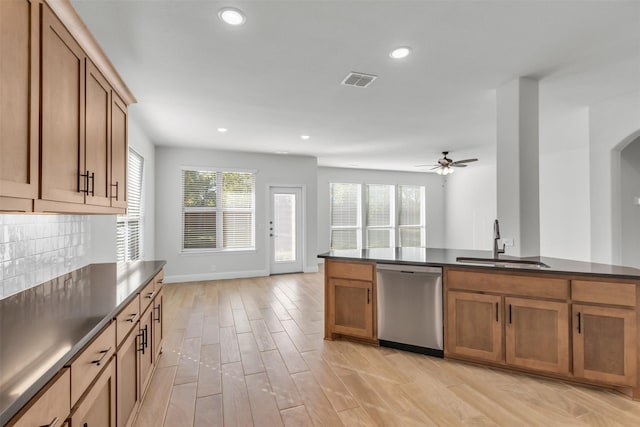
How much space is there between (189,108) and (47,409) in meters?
3.61

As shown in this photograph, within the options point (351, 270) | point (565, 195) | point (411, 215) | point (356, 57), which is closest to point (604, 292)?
point (351, 270)

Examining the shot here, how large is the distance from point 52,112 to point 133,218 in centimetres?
363

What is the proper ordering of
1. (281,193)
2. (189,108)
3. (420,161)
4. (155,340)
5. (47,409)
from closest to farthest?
(47,409)
(155,340)
(189,108)
(281,193)
(420,161)

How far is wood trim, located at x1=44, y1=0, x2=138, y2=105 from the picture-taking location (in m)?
1.50

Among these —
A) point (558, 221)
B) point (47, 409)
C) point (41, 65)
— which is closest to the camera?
point (47, 409)

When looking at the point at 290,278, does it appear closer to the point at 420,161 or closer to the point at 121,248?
the point at 121,248

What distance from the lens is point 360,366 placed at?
2.76 metres

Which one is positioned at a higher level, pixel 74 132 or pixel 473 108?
pixel 473 108

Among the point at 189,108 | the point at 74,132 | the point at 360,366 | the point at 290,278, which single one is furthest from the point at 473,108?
the point at 290,278

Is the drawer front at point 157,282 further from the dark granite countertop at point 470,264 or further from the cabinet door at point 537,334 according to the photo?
the cabinet door at point 537,334

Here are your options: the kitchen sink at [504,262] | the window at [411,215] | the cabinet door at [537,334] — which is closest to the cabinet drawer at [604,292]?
the cabinet door at [537,334]

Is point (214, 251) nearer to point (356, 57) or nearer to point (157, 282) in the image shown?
point (157, 282)

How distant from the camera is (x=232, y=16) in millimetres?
2068

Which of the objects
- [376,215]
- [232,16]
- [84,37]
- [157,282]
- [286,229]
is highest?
[232,16]
